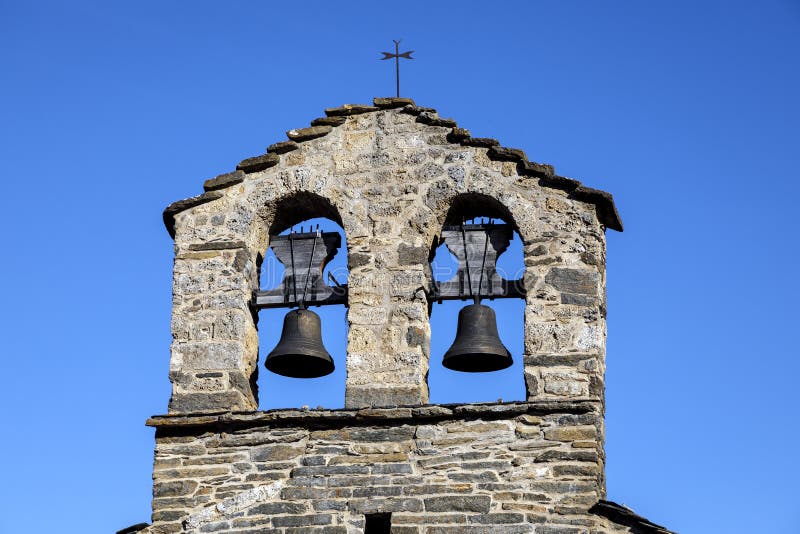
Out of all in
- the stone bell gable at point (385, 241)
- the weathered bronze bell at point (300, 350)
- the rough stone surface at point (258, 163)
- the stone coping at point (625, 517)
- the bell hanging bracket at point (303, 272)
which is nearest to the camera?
the stone coping at point (625, 517)

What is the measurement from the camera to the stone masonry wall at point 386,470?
14.7 metres

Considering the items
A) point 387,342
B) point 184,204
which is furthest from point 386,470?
point 184,204

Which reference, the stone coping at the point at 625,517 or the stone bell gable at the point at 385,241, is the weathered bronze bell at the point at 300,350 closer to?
the stone bell gable at the point at 385,241

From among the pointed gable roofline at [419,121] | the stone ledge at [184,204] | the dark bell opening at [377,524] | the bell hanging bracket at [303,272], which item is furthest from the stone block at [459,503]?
the stone ledge at [184,204]

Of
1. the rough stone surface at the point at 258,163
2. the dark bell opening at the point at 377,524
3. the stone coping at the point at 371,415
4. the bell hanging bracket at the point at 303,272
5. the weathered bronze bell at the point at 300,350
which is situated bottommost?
the dark bell opening at the point at 377,524

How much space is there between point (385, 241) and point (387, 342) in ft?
2.88

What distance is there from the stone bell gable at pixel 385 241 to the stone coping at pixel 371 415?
4.4 inches

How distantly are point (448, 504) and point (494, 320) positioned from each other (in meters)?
1.69

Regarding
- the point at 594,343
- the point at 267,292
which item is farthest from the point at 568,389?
the point at 267,292

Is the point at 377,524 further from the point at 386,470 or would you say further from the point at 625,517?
the point at 625,517

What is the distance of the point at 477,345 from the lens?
610 inches

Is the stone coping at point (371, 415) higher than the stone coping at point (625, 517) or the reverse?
higher

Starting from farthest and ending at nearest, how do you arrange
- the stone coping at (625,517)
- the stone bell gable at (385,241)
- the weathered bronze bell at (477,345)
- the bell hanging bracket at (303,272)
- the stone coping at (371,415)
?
the bell hanging bracket at (303,272)
the weathered bronze bell at (477,345)
the stone bell gable at (385,241)
the stone coping at (371,415)
the stone coping at (625,517)

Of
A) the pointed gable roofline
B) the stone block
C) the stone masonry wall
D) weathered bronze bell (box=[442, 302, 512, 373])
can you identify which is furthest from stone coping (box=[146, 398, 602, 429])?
the pointed gable roofline
